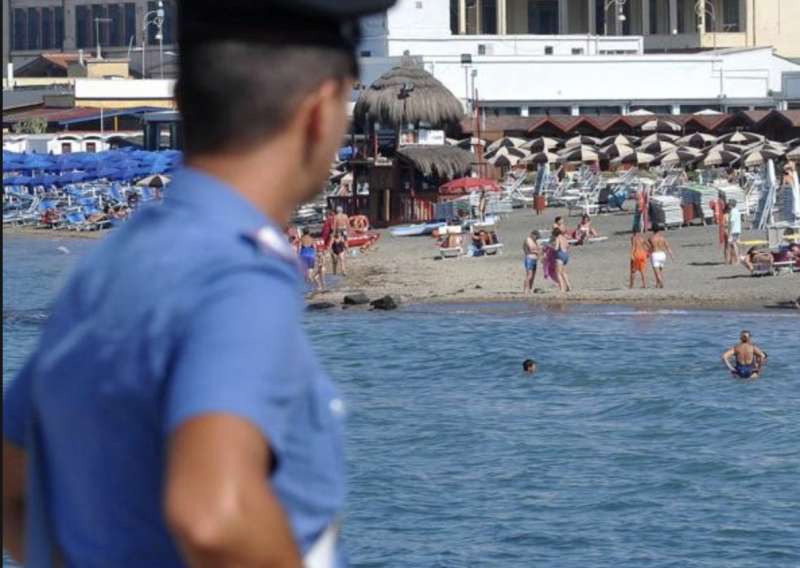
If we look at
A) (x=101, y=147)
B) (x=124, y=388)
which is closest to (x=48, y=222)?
(x=101, y=147)

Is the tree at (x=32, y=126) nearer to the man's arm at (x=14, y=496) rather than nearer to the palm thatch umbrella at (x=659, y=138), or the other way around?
the palm thatch umbrella at (x=659, y=138)

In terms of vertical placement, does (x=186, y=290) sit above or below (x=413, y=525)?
above

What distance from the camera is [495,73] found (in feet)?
218

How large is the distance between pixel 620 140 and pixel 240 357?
52.4m

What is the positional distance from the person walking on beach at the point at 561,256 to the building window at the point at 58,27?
7763cm

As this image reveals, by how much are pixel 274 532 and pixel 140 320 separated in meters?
0.24

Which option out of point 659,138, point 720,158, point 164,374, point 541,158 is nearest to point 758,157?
point 720,158

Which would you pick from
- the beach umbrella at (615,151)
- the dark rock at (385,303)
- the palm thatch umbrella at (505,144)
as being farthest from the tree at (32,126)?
the dark rock at (385,303)

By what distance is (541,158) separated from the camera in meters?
54.1

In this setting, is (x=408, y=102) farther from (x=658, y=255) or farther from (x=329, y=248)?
(x=658, y=255)

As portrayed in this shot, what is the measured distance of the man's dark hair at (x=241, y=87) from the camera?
6.37 feet

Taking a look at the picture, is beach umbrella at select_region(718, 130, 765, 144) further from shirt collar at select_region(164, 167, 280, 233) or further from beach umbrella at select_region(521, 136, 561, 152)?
shirt collar at select_region(164, 167, 280, 233)

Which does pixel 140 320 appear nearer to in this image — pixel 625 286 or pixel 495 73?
pixel 625 286

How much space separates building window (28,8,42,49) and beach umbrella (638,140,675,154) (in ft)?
205
